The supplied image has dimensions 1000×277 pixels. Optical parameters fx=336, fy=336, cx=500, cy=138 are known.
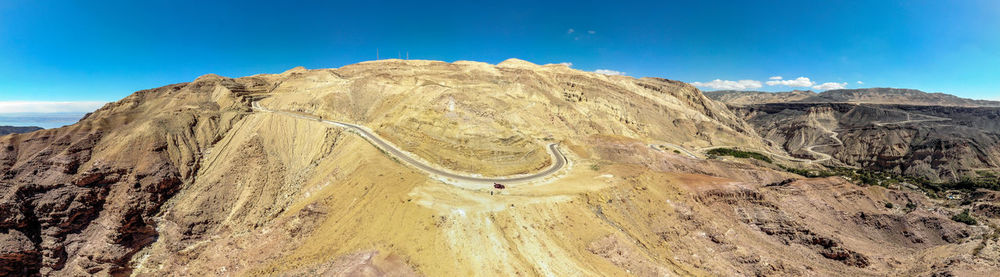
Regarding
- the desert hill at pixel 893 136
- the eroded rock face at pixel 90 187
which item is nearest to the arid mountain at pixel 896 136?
the desert hill at pixel 893 136

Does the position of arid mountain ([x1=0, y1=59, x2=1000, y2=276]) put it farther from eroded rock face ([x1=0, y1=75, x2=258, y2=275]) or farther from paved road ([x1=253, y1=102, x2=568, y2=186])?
paved road ([x1=253, y1=102, x2=568, y2=186])

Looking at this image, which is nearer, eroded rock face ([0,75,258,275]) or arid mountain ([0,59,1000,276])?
arid mountain ([0,59,1000,276])

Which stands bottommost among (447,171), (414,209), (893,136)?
(414,209)

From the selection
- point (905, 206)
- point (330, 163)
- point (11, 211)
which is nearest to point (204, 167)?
point (11, 211)

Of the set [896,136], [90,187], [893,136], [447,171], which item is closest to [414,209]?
[447,171]

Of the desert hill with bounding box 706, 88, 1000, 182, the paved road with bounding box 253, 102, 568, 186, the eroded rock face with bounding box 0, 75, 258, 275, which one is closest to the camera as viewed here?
the eroded rock face with bounding box 0, 75, 258, 275

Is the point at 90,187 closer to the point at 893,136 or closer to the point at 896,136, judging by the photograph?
the point at 893,136

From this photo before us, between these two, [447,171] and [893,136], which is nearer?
[447,171]

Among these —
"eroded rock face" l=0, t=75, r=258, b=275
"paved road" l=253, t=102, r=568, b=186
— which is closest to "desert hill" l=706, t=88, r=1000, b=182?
"paved road" l=253, t=102, r=568, b=186

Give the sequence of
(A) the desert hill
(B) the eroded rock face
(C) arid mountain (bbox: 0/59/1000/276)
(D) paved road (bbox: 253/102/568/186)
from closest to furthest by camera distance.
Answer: (C) arid mountain (bbox: 0/59/1000/276), (B) the eroded rock face, (D) paved road (bbox: 253/102/568/186), (A) the desert hill
